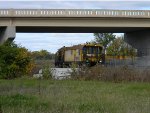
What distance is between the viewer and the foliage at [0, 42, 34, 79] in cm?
3016

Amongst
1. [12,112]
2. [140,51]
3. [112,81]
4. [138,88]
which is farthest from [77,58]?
[12,112]

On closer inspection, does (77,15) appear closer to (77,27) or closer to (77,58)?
(77,27)

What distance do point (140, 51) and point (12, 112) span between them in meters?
69.3

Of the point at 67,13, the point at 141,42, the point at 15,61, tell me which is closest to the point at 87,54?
the point at 67,13

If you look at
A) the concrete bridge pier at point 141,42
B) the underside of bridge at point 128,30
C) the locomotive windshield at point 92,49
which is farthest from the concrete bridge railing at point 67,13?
the locomotive windshield at point 92,49

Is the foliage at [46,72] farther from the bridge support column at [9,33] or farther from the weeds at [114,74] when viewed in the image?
the bridge support column at [9,33]

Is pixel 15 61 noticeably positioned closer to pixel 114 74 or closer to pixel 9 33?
pixel 114 74

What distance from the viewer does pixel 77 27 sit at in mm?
69312

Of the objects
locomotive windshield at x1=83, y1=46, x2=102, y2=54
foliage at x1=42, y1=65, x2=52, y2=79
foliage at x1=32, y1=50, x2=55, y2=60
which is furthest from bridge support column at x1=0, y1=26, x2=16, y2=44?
foliage at x1=42, y1=65, x2=52, y2=79

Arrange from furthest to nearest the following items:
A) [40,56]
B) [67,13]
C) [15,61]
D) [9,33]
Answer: [67,13] → [9,33] → [40,56] → [15,61]

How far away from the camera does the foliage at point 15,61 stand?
30156 millimetres

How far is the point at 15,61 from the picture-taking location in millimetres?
31062

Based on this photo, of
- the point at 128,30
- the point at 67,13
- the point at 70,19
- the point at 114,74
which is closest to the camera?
the point at 114,74

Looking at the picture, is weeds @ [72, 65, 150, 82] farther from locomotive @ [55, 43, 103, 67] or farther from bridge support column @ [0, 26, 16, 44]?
bridge support column @ [0, 26, 16, 44]
